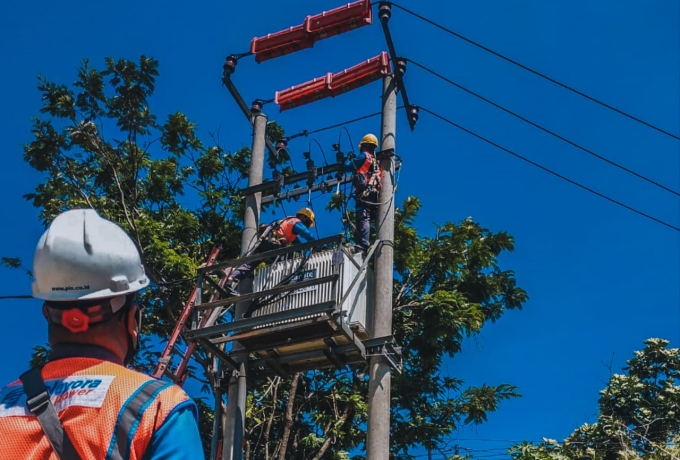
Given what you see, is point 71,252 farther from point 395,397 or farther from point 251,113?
point 395,397

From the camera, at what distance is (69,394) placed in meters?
2.05

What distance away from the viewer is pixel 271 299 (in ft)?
31.5

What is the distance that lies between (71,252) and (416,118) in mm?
9363

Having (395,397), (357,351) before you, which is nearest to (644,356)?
(395,397)

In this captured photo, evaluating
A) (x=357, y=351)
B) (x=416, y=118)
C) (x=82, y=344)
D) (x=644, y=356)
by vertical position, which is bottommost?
(x=82, y=344)

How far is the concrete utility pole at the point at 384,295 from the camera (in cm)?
907

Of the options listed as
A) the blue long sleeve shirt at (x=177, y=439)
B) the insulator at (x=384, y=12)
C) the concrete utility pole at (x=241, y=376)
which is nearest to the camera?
the blue long sleeve shirt at (x=177, y=439)

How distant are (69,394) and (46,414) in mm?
77

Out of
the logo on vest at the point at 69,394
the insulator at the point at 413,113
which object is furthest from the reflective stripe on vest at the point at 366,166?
the logo on vest at the point at 69,394

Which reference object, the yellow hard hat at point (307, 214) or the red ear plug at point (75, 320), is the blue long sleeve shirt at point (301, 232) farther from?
the red ear plug at point (75, 320)

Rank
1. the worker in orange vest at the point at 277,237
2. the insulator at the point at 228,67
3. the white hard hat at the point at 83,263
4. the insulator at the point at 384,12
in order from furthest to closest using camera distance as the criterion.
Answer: the insulator at the point at 228,67 < the insulator at the point at 384,12 < the worker in orange vest at the point at 277,237 < the white hard hat at the point at 83,263

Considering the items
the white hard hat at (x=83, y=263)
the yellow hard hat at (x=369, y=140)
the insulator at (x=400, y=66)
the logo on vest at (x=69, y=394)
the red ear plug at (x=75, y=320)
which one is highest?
the insulator at (x=400, y=66)

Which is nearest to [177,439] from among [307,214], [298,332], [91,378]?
[91,378]

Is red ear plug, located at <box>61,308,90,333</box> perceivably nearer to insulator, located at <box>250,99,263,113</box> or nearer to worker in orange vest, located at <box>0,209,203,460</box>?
worker in orange vest, located at <box>0,209,203,460</box>
